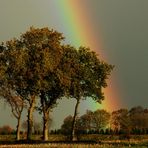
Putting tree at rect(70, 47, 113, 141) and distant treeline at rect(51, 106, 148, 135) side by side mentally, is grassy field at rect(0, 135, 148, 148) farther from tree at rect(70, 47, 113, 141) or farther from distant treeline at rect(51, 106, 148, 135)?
distant treeline at rect(51, 106, 148, 135)

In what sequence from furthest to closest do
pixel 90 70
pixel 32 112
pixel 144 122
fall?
pixel 144 122
pixel 90 70
pixel 32 112

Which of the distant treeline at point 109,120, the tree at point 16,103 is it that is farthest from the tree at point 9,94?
the distant treeline at point 109,120

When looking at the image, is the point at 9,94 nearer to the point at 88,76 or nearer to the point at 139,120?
the point at 88,76

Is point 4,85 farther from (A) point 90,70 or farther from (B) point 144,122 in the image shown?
(B) point 144,122

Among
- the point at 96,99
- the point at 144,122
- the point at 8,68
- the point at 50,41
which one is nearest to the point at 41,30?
the point at 50,41

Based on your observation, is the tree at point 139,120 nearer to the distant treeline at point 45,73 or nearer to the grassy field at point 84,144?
the distant treeline at point 45,73

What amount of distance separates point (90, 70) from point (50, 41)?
9120 mm

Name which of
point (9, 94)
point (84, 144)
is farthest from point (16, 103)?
point (84, 144)

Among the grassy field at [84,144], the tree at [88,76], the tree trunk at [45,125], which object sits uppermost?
the tree at [88,76]

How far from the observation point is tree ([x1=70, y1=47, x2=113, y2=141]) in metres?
90.4

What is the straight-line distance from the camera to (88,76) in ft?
297

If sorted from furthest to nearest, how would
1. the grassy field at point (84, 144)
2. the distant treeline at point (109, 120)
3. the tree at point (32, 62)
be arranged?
the distant treeline at point (109, 120) < the tree at point (32, 62) < the grassy field at point (84, 144)

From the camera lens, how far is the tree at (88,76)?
9038 centimetres

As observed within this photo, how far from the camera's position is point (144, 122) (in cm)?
17238
